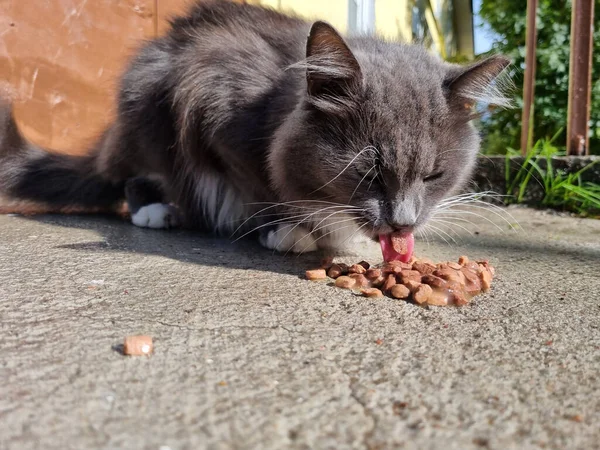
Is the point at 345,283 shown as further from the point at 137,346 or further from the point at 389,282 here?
the point at 137,346

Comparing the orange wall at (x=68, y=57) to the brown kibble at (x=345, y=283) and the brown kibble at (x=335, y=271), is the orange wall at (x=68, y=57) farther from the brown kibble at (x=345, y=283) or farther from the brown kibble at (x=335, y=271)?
the brown kibble at (x=345, y=283)

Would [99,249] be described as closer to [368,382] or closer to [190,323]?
[190,323]

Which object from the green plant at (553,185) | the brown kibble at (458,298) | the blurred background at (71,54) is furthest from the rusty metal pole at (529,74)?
the brown kibble at (458,298)

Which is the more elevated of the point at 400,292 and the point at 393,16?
the point at 393,16

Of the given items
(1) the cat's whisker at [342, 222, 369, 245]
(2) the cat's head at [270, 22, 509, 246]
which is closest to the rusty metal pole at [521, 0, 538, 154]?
(2) the cat's head at [270, 22, 509, 246]

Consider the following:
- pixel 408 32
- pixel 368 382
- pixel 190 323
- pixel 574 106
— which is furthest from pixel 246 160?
pixel 408 32

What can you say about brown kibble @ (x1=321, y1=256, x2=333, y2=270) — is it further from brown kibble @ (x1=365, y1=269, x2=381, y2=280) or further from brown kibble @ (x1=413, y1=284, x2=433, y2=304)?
brown kibble @ (x1=413, y1=284, x2=433, y2=304)

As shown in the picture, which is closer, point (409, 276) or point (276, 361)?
point (276, 361)

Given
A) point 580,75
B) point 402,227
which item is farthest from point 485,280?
point 580,75
